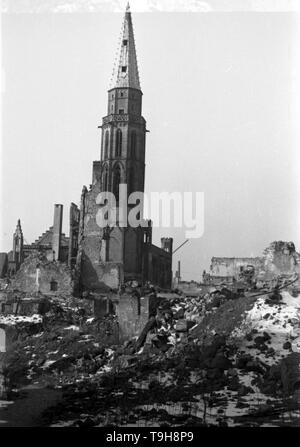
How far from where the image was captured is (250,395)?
20625 mm

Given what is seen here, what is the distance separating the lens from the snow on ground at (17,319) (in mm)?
33719

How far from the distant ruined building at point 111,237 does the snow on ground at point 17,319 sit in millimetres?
6812

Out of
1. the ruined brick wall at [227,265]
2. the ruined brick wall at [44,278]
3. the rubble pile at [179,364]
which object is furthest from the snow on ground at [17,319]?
the ruined brick wall at [227,265]

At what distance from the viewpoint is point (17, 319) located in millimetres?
34281

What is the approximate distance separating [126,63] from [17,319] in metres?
25.0

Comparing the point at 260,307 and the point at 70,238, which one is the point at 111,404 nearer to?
the point at 260,307

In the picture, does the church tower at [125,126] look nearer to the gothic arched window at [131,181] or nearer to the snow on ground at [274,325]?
the gothic arched window at [131,181]

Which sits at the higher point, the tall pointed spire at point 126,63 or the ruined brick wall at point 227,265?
the tall pointed spire at point 126,63

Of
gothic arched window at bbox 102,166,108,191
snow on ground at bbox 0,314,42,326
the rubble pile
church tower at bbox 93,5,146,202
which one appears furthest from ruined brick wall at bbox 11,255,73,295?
church tower at bbox 93,5,146,202

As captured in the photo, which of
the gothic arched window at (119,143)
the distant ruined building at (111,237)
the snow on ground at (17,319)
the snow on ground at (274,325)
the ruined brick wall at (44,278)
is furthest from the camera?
the gothic arched window at (119,143)

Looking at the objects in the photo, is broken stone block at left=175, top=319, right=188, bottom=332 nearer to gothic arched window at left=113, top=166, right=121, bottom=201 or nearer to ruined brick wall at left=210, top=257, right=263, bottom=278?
ruined brick wall at left=210, top=257, right=263, bottom=278

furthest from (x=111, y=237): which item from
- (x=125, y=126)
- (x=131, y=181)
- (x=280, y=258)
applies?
(x=280, y=258)

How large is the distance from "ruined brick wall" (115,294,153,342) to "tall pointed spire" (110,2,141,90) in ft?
85.2

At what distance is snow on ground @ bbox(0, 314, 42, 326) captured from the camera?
111 ft
